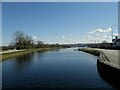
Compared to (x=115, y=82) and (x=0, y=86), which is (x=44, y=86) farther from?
(x=115, y=82)

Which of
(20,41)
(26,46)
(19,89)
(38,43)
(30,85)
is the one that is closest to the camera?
(19,89)

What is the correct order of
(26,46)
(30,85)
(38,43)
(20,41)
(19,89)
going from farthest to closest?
(38,43) → (26,46) → (20,41) → (30,85) → (19,89)

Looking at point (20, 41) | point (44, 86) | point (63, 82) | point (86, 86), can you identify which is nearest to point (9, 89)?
point (44, 86)

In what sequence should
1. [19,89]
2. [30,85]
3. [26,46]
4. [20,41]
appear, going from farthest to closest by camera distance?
1. [26,46]
2. [20,41]
3. [30,85]
4. [19,89]

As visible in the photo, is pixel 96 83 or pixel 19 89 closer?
pixel 19 89

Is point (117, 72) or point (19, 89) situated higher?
point (117, 72)

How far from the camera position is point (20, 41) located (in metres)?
101

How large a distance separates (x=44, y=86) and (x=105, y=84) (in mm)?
5266

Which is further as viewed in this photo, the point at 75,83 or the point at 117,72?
the point at 75,83

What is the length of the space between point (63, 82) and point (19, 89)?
4.36 metres

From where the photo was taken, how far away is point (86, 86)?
18156 millimetres

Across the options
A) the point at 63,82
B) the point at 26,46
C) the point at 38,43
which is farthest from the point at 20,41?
the point at 63,82

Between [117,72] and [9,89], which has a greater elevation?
[117,72]

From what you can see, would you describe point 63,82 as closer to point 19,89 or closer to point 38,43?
point 19,89
